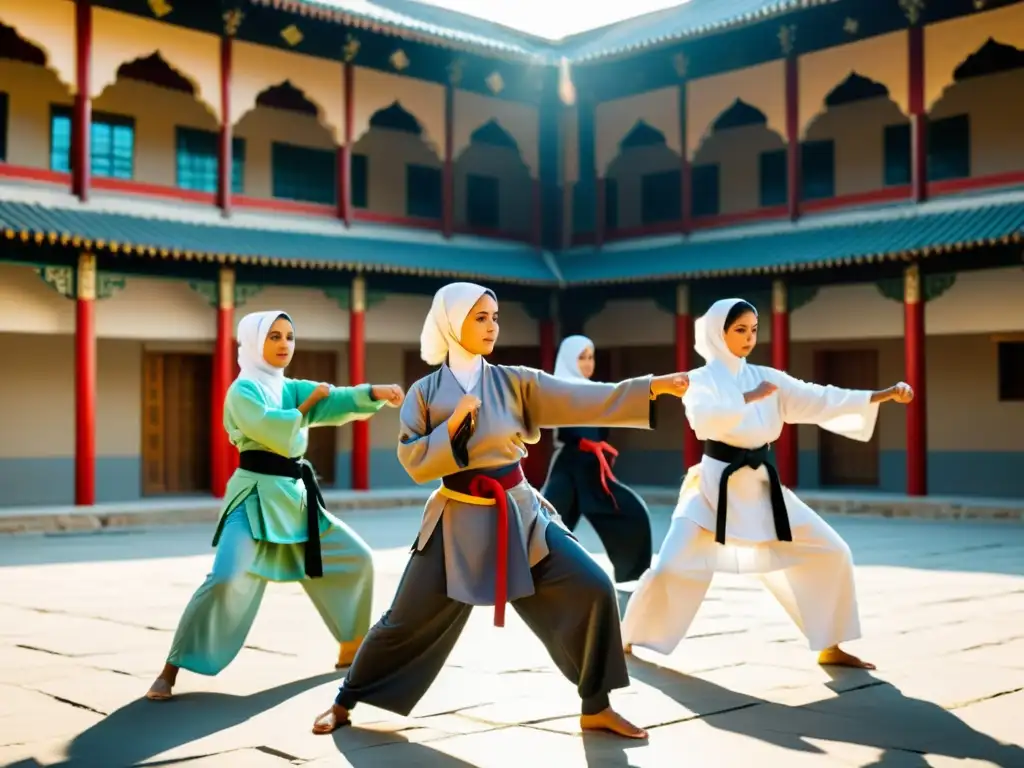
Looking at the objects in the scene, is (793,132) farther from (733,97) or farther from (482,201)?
(482,201)

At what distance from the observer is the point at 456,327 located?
473 cm

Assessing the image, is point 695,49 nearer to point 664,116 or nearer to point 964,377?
point 664,116

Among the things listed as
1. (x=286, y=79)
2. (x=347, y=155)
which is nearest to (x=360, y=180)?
(x=347, y=155)

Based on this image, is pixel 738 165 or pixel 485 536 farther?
pixel 738 165

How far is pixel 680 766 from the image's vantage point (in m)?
4.16

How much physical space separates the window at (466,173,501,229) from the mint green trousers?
621 inches

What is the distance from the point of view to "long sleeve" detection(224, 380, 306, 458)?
5719mm

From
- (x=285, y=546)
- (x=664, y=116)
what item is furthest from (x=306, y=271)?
(x=285, y=546)

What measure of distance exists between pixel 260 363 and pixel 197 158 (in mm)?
13112

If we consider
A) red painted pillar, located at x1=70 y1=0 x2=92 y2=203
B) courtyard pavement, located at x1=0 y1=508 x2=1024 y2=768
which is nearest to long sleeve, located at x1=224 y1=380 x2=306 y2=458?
courtyard pavement, located at x1=0 y1=508 x2=1024 y2=768

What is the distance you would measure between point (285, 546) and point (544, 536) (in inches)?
63.5

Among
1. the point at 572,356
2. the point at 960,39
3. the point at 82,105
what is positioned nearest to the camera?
the point at 572,356

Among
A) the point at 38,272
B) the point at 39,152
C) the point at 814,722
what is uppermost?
the point at 39,152

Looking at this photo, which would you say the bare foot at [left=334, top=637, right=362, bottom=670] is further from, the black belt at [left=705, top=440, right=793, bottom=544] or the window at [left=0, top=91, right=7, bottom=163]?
the window at [left=0, top=91, right=7, bottom=163]
